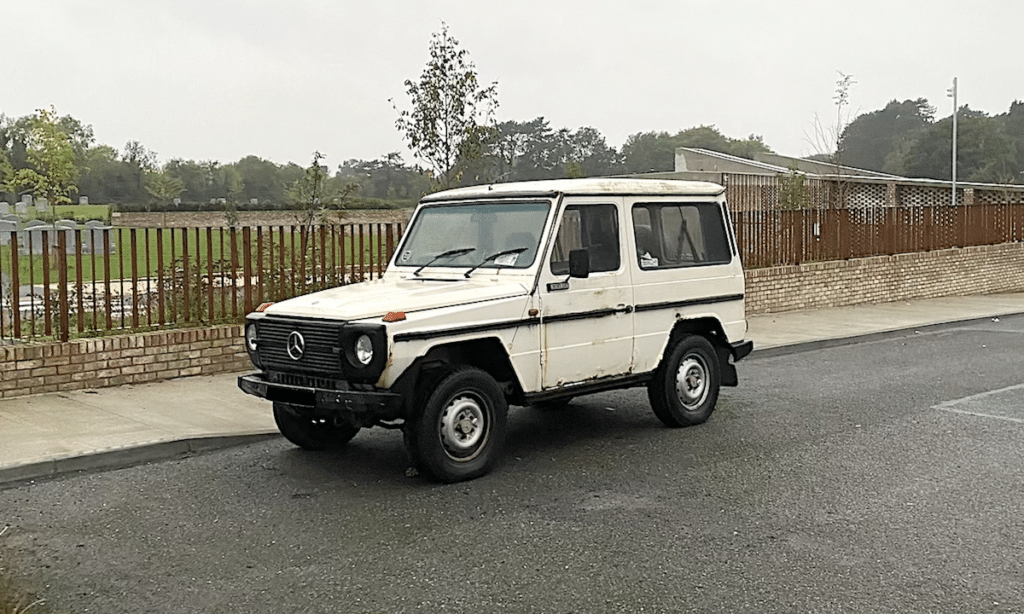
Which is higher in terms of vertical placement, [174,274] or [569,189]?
[569,189]

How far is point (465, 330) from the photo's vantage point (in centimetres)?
731

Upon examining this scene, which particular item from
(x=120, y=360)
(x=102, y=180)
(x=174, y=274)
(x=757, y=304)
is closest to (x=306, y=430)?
(x=120, y=360)

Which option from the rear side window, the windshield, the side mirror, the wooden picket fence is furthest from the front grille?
the wooden picket fence

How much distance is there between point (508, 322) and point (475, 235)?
3.76 ft

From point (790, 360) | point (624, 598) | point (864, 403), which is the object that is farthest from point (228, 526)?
point (790, 360)

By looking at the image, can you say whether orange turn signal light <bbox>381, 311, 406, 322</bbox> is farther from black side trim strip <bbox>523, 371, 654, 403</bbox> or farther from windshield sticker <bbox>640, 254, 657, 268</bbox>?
windshield sticker <bbox>640, 254, 657, 268</bbox>

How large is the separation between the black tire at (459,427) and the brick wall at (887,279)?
12.2 meters

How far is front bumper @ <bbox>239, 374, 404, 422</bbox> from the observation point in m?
6.91

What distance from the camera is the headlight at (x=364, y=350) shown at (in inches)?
274

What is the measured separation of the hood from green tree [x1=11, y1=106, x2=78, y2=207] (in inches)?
980

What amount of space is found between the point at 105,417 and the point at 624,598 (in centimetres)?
557

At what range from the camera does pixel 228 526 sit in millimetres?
6363

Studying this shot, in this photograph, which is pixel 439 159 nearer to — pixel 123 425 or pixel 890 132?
pixel 123 425

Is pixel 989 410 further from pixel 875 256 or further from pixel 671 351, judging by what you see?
pixel 875 256
